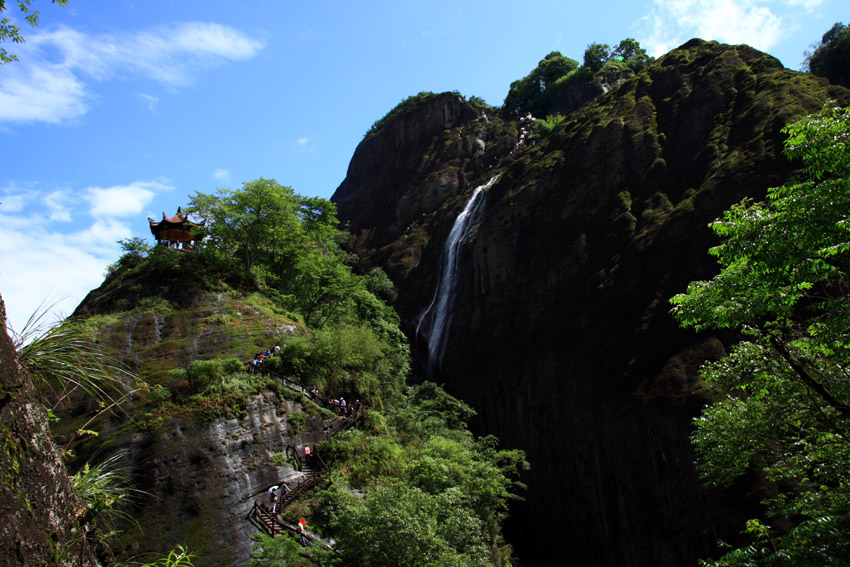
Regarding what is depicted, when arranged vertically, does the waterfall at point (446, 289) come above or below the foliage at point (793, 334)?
above

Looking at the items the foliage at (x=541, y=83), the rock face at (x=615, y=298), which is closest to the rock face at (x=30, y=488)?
the rock face at (x=615, y=298)

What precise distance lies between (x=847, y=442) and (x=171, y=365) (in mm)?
22178

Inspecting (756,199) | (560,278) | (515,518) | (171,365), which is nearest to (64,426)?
(171,365)

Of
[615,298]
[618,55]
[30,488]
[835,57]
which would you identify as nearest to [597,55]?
[618,55]

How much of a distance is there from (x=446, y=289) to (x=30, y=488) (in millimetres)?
40718

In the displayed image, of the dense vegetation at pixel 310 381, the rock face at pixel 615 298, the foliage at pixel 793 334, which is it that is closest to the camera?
the foliage at pixel 793 334

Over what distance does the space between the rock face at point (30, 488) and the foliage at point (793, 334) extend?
7.89 m

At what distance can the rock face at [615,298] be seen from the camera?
73.1 ft

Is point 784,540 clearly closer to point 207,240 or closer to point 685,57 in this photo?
point 207,240

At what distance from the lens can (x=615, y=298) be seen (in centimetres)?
2878

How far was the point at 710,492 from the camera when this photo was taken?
19953 millimetres

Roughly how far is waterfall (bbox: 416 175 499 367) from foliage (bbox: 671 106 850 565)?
28.8 meters

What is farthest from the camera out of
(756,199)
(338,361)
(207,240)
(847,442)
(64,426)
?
(207,240)

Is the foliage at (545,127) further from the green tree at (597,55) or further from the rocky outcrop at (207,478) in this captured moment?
the rocky outcrop at (207,478)
